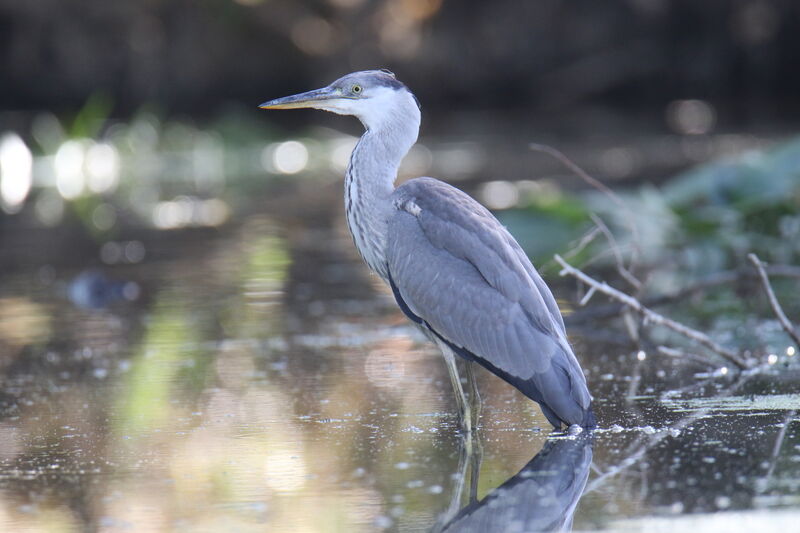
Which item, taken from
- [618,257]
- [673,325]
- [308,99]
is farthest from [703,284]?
[308,99]

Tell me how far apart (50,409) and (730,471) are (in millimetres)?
2861

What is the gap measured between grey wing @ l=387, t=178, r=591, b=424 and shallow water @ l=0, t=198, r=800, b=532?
0.23 m

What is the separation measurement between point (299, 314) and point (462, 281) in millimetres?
2767

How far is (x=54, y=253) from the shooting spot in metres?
10.2

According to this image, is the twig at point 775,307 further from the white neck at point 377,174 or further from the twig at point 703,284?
the white neck at point 377,174

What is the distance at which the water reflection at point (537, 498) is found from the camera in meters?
3.60

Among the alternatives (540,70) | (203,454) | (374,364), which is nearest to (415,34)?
(540,70)

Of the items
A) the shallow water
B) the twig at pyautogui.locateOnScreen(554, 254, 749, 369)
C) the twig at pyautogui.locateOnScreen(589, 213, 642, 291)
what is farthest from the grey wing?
the twig at pyautogui.locateOnScreen(589, 213, 642, 291)

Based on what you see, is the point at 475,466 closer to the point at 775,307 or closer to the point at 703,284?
the point at 775,307

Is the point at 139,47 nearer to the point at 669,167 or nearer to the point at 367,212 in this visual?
the point at 669,167

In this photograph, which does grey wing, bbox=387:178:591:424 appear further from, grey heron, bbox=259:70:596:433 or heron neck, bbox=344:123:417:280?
heron neck, bbox=344:123:417:280

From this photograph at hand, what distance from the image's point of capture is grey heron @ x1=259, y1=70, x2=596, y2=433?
4582 millimetres

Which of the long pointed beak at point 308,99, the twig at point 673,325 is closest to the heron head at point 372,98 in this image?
the long pointed beak at point 308,99

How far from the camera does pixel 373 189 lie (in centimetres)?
520
